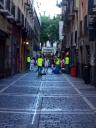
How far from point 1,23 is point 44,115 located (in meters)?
22.6

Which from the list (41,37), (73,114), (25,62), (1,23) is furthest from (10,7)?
(41,37)

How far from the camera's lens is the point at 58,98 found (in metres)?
19.5

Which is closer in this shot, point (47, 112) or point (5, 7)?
point (47, 112)

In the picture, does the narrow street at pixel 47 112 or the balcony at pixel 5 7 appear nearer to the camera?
the narrow street at pixel 47 112

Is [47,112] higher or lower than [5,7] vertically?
lower

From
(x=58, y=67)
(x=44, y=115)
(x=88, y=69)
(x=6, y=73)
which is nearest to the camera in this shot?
(x=44, y=115)

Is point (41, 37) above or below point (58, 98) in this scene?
above

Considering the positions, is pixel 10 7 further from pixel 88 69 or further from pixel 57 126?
→ pixel 57 126

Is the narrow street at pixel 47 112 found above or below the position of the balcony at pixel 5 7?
below

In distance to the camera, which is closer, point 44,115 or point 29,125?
point 29,125

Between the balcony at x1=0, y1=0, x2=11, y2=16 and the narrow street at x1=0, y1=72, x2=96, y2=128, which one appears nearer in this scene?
the narrow street at x1=0, y1=72, x2=96, y2=128

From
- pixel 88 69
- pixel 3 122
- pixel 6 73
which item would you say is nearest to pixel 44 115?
pixel 3 122

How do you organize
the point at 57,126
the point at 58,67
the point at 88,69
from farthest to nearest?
the point at 58,67, the point at 88,69, the point at 57,126

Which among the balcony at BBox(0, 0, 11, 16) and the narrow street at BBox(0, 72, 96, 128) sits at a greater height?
the balcony at BBox(0, 0, 11, 16)
